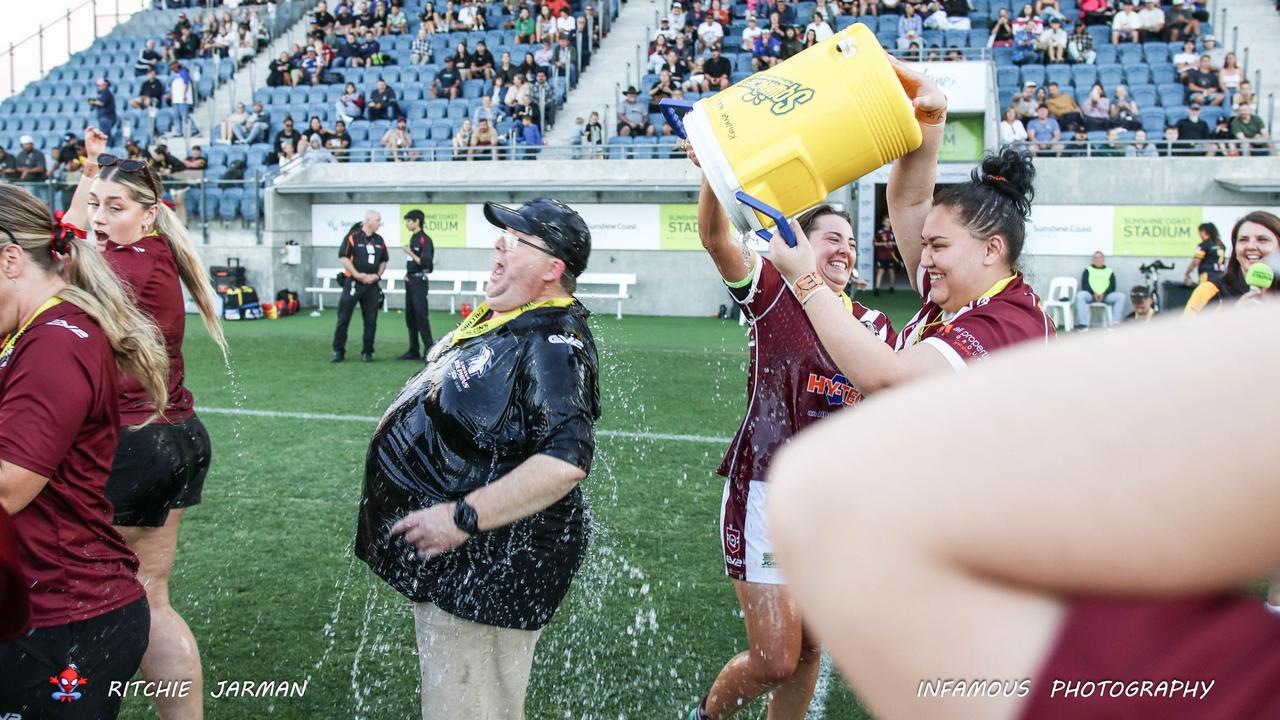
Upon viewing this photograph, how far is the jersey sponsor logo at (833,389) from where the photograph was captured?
3531 millimetres

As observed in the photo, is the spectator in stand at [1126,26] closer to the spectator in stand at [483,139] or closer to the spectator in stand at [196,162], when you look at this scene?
the spectator in stand at [483,139]

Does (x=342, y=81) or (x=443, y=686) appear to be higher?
(x=342, y=81)

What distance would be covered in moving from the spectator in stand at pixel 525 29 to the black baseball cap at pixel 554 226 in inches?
948

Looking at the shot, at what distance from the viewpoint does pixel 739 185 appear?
2.57m

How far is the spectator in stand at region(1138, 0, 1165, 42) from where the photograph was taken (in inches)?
830

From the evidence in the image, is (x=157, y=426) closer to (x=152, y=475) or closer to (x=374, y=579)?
(x=152, y=475)

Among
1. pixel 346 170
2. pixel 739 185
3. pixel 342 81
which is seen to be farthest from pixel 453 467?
pixel 342 81

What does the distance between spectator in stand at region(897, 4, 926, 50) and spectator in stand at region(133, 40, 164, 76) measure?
19.4 m

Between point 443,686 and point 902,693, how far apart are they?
2.57 m

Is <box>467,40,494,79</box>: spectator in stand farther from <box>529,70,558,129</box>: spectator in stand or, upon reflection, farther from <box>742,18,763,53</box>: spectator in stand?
<box>742,18,763,53</box>: spectator in stand

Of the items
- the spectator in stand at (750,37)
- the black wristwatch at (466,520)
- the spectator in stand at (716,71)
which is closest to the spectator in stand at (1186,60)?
the spectator in stand at (750,37)

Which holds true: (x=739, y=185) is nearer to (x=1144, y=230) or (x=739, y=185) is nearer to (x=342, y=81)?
(x=1144, y=230)

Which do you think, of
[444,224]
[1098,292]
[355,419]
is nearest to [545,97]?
[444,224]

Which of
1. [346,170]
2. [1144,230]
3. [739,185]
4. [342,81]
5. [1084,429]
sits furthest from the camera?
[342,81]
